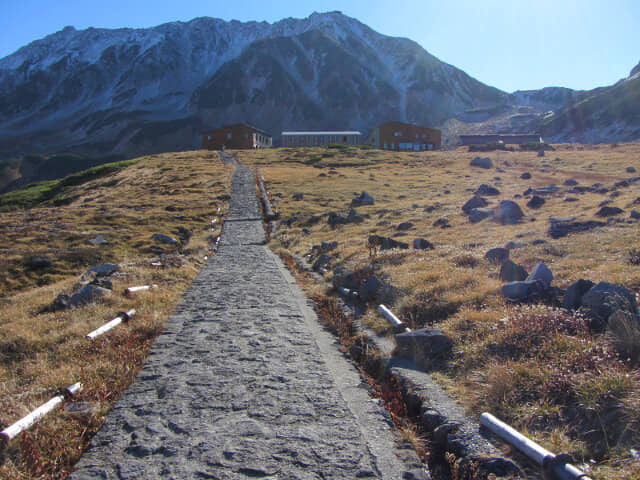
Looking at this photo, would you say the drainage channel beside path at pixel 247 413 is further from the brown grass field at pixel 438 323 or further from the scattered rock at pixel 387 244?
the scattered rock at pixel 387 244

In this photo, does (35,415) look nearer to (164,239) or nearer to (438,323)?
(438,323)

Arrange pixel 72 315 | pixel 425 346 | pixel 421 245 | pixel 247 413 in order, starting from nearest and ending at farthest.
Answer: pixel 247 413
pixel 425 346
pixel 72 315
pixel 421 245

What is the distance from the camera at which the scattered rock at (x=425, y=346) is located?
6.29 meters

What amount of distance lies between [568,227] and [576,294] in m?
A: 6.99

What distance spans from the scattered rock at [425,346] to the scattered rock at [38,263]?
1478 centimetres

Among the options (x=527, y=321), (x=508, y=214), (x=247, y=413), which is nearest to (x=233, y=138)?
(x=508, y=214)

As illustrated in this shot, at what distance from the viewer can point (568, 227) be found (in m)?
12.5

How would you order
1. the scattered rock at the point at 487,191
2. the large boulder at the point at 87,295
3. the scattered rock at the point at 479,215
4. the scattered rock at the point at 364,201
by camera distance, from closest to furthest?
the large boulder at the point at 87,295
the scattered rock at the point at 479,215
the scattered rock at the point at 487,191
the scattered rock at the point at 364,201

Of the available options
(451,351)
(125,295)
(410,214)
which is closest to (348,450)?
(451,351)

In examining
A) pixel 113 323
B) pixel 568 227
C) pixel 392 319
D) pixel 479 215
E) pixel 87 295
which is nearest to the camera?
pixel 392 319

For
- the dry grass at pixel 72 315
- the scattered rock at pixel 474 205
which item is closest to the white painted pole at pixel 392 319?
the dry grass at pixel 72 315

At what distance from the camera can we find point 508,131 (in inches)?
6683

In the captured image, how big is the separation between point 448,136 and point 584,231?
17886cm

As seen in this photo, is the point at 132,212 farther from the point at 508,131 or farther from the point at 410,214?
the point at 508,131
